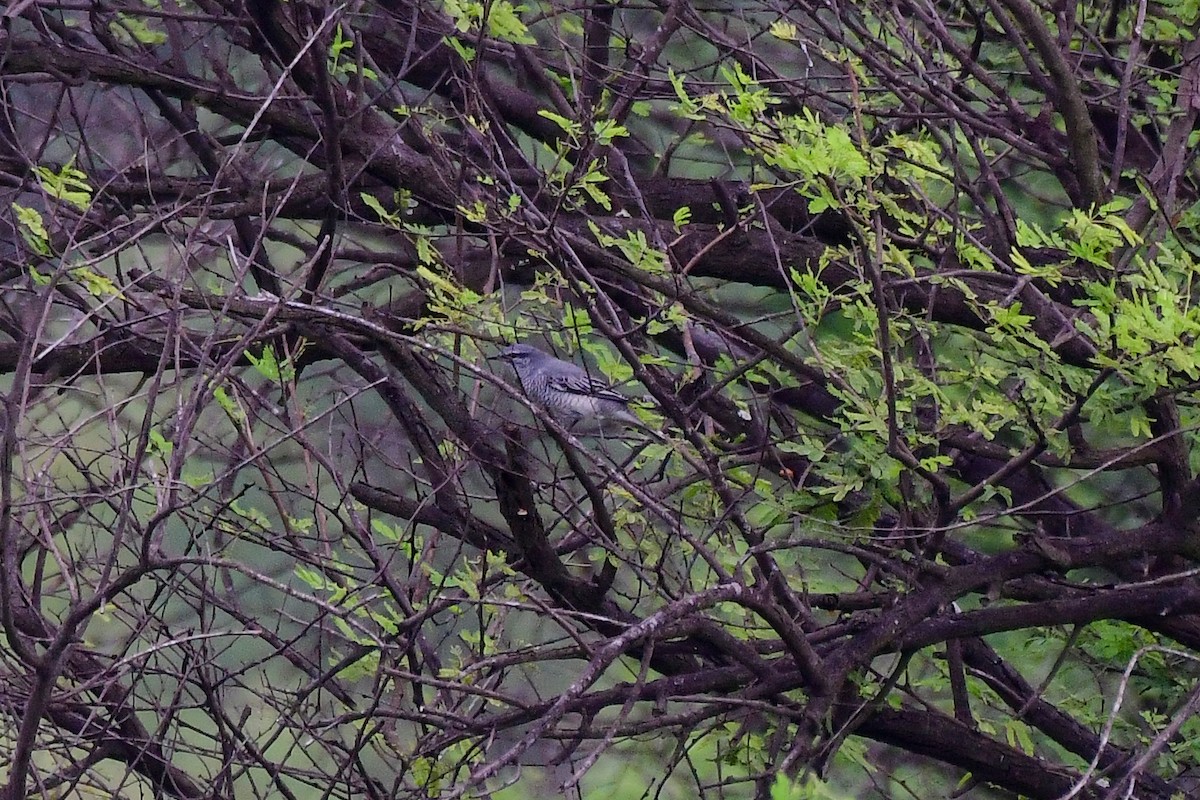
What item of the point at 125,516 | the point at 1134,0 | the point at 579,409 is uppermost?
the point at 579,409

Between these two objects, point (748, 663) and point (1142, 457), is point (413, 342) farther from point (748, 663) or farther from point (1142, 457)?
point (1142, 457)

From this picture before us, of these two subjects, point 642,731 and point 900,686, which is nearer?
point 642,731

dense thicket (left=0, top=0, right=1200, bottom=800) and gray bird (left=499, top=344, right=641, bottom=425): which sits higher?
gray bird (left=499, top=344, right=641, bottom=425)

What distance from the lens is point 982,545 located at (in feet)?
19.5

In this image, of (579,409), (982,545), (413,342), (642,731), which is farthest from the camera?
(579,409)

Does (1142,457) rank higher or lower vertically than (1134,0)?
lower

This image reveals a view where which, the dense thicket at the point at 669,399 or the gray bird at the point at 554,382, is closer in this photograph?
the dense thicket at the point at 669,399

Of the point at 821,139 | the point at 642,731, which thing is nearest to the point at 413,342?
the point at 821,139

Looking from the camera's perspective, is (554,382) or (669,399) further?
(554,382)

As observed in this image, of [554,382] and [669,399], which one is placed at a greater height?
[554,382]

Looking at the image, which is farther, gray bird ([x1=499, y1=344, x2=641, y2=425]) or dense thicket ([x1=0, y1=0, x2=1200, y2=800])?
gray bird ([x1=499, y1=344, x2=641, y2=425])

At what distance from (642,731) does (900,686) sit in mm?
1076

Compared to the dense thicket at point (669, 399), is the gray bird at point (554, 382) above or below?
above

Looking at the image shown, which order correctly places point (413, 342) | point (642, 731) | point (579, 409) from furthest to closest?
point (579, 409), point (642, 731), point (413, 342)
